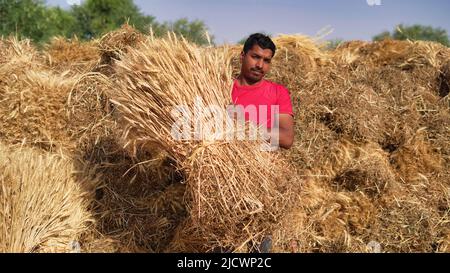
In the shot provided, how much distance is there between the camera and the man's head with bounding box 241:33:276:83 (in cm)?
361

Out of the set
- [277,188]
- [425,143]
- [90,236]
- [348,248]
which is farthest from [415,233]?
[90,236]

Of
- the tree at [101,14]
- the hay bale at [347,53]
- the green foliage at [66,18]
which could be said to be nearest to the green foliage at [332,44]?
the hay bale at [347,53]

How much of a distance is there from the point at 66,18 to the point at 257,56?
53.2 feet

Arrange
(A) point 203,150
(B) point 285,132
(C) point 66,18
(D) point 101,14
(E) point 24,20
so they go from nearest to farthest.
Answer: (A) point 203,150 < (B) point 285,132 < (E) point 24,20 < (D) point 101,14 < (C) point 66,18

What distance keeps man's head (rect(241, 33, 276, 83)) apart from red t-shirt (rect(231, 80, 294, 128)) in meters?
0.07

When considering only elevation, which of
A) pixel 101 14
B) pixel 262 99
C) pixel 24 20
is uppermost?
pixel 101 14

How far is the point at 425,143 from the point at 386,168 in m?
0.60

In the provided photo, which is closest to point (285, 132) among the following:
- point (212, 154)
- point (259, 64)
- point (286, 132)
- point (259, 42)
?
point (286, 132)

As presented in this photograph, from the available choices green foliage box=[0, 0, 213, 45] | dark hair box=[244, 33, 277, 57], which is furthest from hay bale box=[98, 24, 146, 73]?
green foliage box=[0, 0, 213, 45]

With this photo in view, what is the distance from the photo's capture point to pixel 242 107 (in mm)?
3322

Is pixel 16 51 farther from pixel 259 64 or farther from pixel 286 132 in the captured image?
pixel 286 132

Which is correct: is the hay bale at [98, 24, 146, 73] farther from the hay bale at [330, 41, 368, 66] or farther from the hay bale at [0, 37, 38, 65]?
the hay bale at [330, 41, 368, 66]

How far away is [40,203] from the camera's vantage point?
3.37 m

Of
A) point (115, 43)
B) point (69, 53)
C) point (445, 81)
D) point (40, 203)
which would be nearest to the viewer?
point (40, 203)
